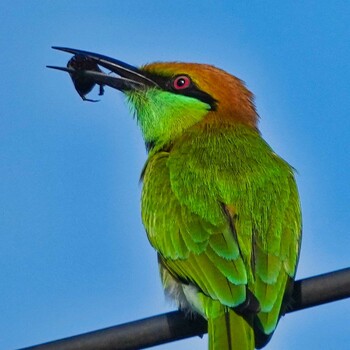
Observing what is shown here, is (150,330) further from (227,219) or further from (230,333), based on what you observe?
(227,219)

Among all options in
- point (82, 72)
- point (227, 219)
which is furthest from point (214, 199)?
point (82, 72)

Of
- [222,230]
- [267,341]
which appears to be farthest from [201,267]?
[267,341]

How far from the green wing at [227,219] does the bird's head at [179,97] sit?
0.44 meters

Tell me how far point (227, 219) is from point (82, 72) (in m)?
2.04

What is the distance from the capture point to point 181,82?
5914 mm

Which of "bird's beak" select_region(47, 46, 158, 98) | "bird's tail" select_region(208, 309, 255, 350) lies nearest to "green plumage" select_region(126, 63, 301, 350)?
"bird's tail" select_region(208, 309, 255, 350)

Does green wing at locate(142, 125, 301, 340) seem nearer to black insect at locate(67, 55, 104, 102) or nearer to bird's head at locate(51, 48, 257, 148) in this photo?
bird's head at locate(51, 48, 257, 148)

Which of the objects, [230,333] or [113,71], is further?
[113,71]

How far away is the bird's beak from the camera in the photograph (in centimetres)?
600

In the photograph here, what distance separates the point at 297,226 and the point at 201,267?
63 centimetres

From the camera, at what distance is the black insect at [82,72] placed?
6.16 meters

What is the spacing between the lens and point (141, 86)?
19.7 ft

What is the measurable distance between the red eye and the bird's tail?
2.06 meters

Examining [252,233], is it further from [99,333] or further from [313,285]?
[99,333]
